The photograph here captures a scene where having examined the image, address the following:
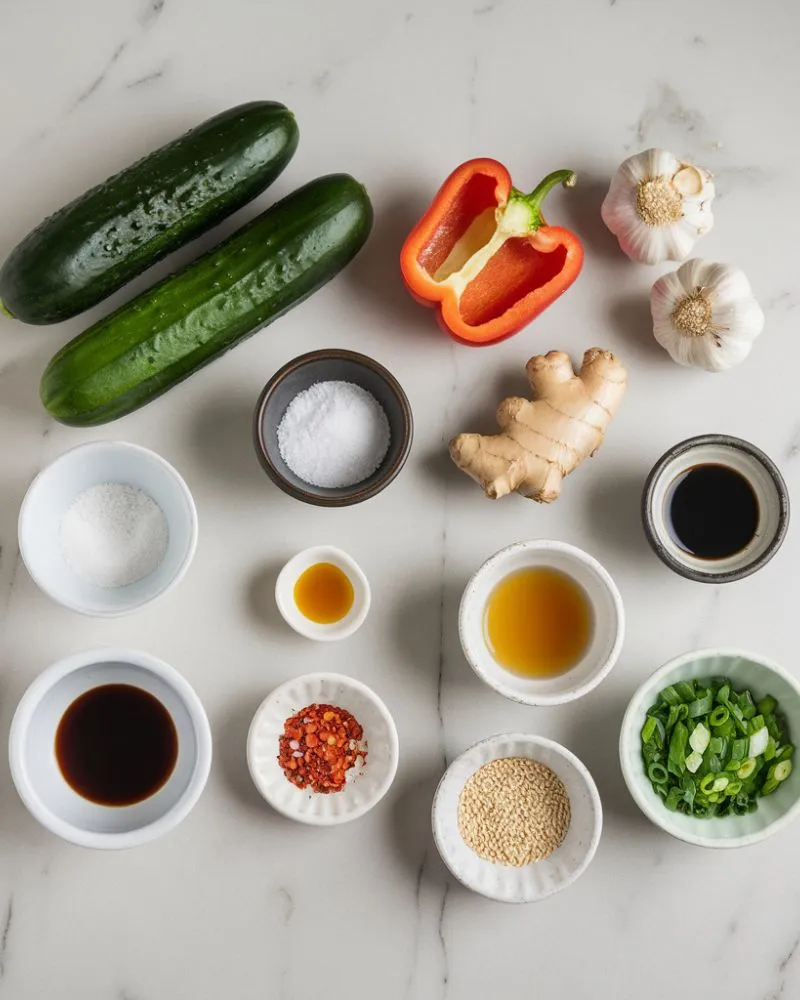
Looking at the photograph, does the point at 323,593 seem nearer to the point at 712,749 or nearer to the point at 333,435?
the point at 333,435

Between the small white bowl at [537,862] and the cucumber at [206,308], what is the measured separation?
92 cm

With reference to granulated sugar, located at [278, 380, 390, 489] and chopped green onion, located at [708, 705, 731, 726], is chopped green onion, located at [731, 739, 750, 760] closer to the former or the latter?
chopped green onion, located at [708, 705, 731, 726]

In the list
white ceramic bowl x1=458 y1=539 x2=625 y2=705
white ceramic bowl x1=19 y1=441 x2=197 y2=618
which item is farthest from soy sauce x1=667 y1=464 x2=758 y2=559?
A: white ceramic bowl x1=19 y1=441 x2=197 y2=618

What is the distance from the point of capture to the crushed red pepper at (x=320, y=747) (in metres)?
1.94

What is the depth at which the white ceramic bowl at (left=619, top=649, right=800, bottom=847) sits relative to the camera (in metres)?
1.92

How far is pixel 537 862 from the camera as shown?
1967 millimetres

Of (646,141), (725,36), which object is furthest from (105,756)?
(725,36)

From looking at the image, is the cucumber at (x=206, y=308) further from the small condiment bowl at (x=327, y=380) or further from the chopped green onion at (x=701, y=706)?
the chopped green onion at (x=701, y=706)

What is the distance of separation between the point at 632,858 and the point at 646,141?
150 centimetres

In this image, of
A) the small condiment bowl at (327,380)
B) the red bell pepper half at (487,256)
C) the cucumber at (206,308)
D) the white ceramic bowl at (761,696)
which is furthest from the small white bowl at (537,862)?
the cucumber at (206,308)

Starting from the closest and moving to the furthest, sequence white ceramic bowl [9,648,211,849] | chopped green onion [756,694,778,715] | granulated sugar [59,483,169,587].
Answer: white ceramic bowl [9,648,211,849] < granulated sugar [59,483,169,587] < chopped green onion [756,694,778,715]

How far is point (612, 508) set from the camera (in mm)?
2084

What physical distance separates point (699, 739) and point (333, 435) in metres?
0.93

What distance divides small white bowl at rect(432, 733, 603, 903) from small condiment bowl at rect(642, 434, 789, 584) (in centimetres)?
44
